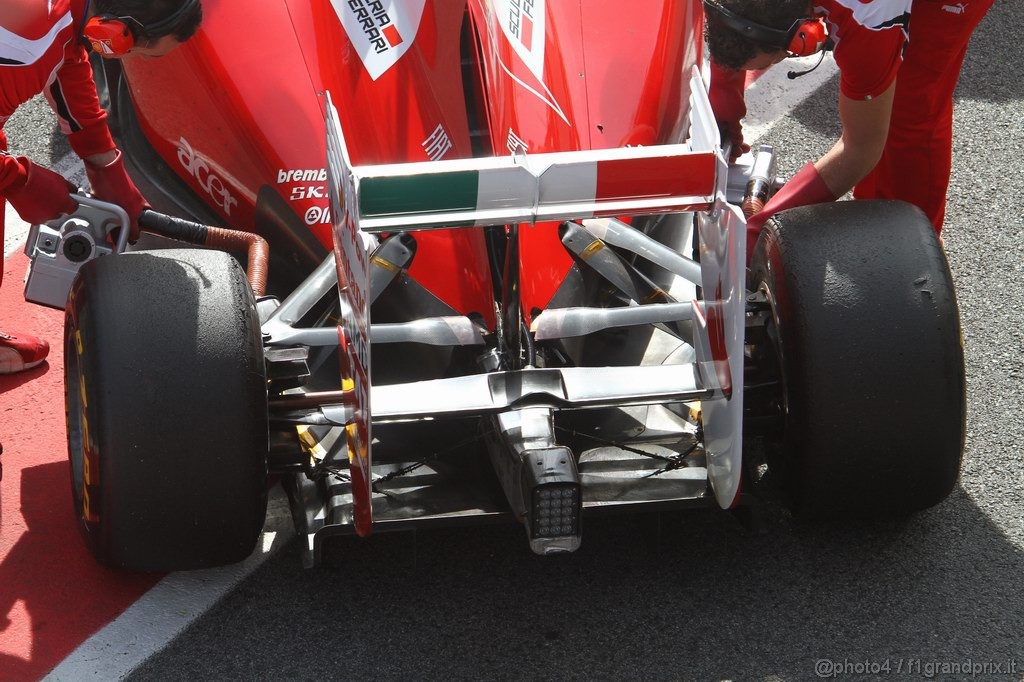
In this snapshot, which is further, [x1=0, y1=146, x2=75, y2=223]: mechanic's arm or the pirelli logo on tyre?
[x1=0, y1=146, x2=75, y2=223]: mechanic's arm

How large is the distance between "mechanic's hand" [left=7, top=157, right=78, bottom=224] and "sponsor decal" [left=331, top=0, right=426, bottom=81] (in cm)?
97

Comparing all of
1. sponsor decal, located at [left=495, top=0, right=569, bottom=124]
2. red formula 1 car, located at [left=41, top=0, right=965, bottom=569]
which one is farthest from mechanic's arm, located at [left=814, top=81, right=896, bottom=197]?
sponsor decal, located at [left=495, top=0, right=569, bottom=124]

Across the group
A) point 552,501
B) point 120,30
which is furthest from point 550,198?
point 120,30

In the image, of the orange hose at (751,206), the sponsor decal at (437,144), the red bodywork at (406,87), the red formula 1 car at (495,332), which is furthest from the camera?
the orange hose at (751,206)

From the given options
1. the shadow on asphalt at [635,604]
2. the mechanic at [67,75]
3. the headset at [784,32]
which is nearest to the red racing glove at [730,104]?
the headset at [784,32]

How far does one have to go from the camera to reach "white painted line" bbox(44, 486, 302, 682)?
9.71 ft

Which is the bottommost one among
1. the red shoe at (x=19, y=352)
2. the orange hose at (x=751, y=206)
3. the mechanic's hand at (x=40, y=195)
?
the red shoe at (x=19, y=352)

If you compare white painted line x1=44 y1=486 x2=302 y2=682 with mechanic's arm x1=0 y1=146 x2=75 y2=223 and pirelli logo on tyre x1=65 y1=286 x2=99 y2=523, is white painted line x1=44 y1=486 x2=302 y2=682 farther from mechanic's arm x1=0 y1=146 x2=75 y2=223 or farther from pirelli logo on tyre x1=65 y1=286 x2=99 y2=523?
mechanic's arm x1=0 y1=146 x2=75 y2=223

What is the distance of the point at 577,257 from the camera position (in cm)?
336

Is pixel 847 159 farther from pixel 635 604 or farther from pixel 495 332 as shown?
pixel 635 604

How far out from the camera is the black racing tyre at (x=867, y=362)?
9.44 feet

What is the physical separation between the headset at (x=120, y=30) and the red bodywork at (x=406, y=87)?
0.36 metres

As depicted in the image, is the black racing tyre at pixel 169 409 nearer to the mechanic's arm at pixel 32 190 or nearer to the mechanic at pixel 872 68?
the mechanic's arm at pixel 32 190

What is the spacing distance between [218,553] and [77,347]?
580 mm
